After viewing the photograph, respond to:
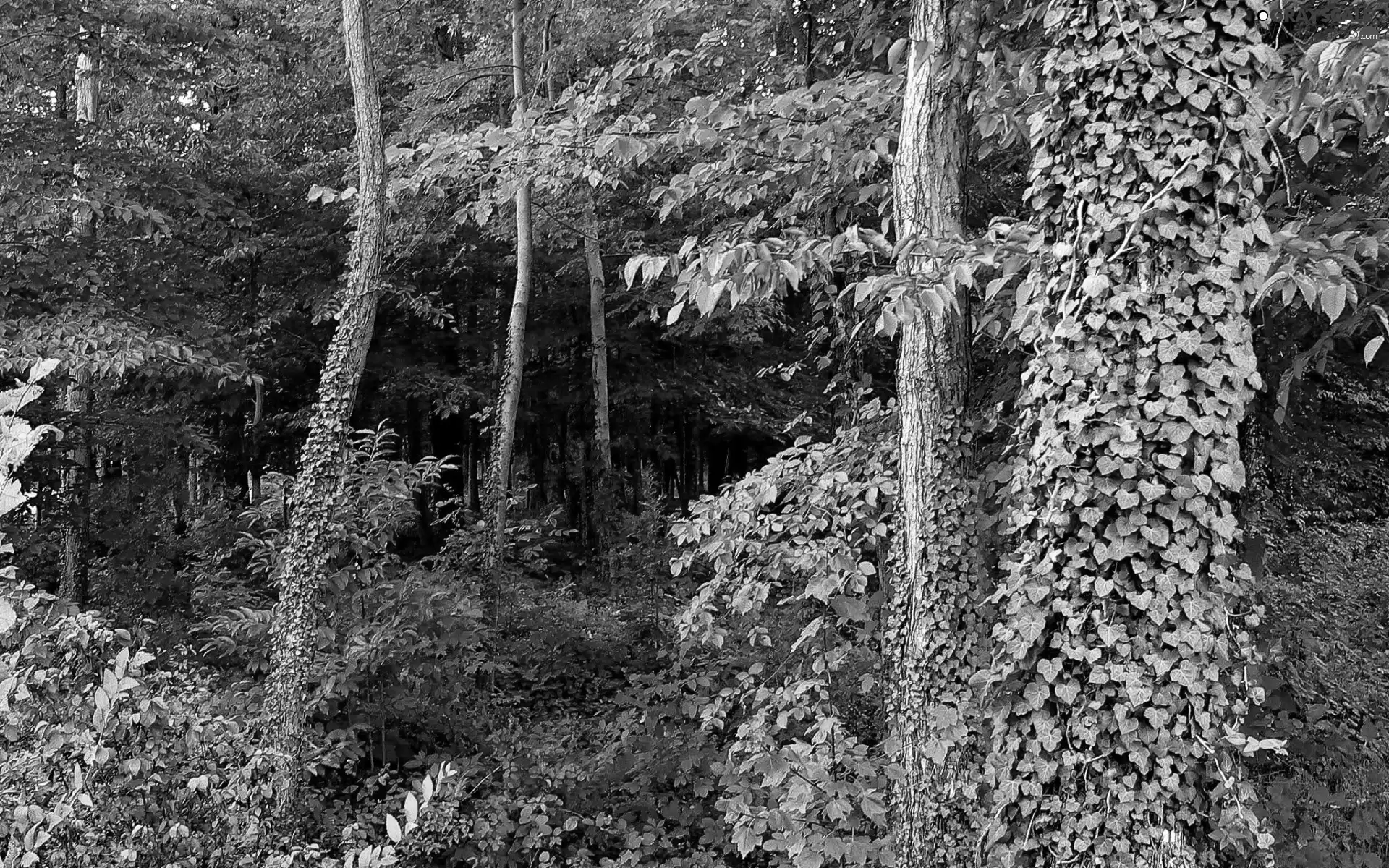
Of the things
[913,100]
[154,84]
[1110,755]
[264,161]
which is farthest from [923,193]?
[264,161]

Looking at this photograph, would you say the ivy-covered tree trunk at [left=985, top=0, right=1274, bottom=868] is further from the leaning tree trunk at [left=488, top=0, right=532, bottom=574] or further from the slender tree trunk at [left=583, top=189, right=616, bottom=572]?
the slender tree trunk at [left=583, top=189, right=616, bottom=572]

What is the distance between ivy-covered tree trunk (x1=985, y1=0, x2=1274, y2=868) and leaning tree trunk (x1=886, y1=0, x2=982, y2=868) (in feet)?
4.02

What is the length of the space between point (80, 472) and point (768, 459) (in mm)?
7771

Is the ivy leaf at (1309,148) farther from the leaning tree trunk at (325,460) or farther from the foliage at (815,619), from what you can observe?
the leaning tree trunk at (325,460)

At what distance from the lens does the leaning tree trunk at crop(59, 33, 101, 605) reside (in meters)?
8.05

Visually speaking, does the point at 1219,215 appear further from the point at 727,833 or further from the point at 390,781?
the point at 390,781

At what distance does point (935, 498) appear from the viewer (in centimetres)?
421

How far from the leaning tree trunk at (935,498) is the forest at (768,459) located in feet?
0.08

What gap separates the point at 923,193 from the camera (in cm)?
420

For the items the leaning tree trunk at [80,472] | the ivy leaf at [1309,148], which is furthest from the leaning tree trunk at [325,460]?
the ivy leaf at [1309,148]

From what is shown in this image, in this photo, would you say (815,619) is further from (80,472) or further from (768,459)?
(80,472)

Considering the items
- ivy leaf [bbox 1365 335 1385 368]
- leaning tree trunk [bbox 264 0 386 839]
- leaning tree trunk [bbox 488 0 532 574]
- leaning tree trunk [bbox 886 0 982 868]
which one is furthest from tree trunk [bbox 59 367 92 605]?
ivy leaf [bbox 1365 335 1385 368]

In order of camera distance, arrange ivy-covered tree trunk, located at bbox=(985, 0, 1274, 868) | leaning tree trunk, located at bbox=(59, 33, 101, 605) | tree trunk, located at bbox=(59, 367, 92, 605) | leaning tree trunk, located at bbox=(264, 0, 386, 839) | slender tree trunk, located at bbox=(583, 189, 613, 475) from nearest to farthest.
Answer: ivy-covered tree trunk, located at bbox=(985, 0, 1274, 868) → leaning tree trunk, located at bbox=(264, 0, 386, 839) → leaning tree trunk, located at bbox=(59, 33, 101, 605) → tree trunk, located at bbox=(59, 367, 92, 605) → slender tree trunk, located at bbox=(583, 189, 613, 475)

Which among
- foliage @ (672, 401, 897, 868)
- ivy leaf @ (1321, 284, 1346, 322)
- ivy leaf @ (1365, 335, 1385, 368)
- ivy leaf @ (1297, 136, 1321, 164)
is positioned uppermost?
ivy leaf @ (1297, 136, 1321, 164)
